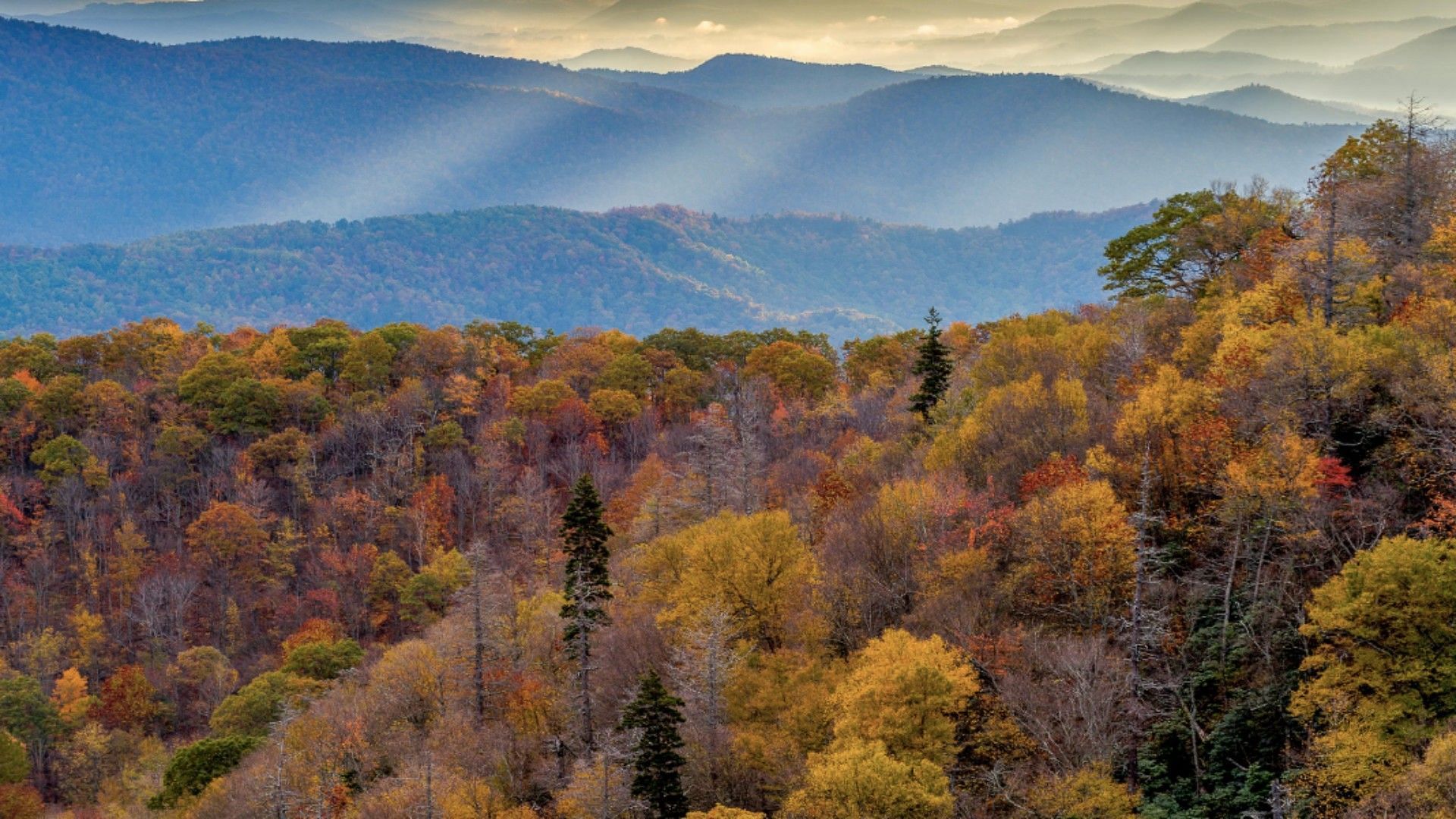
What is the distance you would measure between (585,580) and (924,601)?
1370 cm

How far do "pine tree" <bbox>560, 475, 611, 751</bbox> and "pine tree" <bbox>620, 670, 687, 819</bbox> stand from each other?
5.04m

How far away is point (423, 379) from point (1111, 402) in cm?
7248

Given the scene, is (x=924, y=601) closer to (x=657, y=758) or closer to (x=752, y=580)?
(x=752, y=580)

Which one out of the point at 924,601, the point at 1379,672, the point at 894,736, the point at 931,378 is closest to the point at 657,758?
the point at 894,736

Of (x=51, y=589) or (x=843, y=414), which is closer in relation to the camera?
(x=51, y=589)

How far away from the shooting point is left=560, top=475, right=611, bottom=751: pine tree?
42.1 m

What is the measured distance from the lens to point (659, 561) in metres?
51.3

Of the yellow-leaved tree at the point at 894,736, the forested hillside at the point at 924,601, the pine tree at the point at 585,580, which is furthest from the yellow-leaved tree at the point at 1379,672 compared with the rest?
the pine tree at the point at 585,580

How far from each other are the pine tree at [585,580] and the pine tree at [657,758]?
504 centimetres

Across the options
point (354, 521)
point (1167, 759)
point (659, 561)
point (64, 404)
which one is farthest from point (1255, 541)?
point (64, 404)

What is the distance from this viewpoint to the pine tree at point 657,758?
121 ft

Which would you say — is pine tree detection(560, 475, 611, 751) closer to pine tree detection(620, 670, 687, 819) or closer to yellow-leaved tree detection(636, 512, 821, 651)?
yellow-leaved tree detection(636, 512, 821, 651)

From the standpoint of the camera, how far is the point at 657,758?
3697cm

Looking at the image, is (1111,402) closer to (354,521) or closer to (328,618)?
(328,618)
